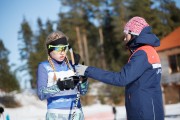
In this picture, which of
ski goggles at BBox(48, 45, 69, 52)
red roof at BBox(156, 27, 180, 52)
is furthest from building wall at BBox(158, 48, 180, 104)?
ski goggles at BBox(48, 45, 69, 52)

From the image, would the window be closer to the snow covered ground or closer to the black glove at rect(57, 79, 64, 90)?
the snow covered ground

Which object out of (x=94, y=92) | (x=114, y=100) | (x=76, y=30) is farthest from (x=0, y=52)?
(x=114, y=100)

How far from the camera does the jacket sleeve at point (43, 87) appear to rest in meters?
3.48

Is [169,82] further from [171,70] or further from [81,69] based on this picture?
[81,69]

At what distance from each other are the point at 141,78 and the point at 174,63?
26877 mm

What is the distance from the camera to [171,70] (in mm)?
29688

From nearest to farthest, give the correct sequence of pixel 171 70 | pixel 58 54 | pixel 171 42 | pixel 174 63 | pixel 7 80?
pixel 58 54 → pixel 7 80 → pixel 174 63 → pixel 171 70 → pixel 171 42

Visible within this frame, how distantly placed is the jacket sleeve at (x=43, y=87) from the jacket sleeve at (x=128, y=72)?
1.53 feet

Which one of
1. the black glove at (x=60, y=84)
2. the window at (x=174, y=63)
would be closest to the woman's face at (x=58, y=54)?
the black glove at (x=60, y=84)

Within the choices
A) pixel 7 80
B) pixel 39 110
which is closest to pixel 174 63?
pixel 39 110

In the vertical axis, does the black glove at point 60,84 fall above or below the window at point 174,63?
below

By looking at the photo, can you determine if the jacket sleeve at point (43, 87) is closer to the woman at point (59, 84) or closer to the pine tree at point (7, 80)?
the woman at point (59, 84)

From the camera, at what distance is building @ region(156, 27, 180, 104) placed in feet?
94.8

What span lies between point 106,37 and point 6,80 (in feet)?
72.6
